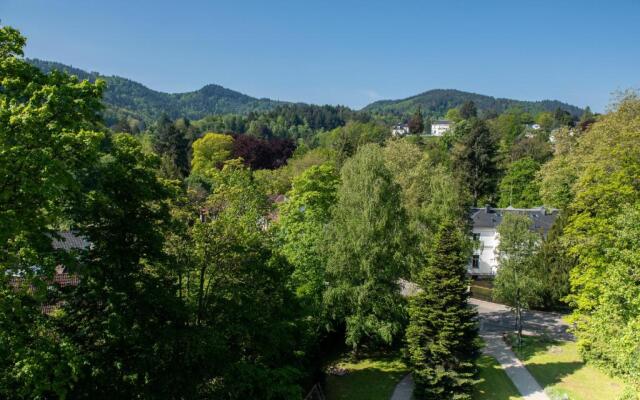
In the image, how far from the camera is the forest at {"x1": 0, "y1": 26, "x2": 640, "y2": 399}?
29.9 feet

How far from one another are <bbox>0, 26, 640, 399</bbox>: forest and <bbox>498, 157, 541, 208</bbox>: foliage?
22.7 metres

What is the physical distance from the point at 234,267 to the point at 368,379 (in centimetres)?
1125

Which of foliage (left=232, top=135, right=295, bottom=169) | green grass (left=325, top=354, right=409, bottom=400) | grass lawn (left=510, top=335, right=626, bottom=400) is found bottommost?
green grass (left=325, top=354, right=409, bottom=400)

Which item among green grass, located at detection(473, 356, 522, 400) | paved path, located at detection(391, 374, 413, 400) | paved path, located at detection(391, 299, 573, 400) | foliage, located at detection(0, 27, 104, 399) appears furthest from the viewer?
paved path, located at detection(391, 299, 573, 400)

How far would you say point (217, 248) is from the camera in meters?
14.0

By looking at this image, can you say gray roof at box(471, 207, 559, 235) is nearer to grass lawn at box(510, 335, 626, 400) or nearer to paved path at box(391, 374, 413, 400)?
grass lawn at box(510, 335, 626, 400)

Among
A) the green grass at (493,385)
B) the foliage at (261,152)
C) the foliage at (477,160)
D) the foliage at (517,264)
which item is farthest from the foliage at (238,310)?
the foliage at (261,152)

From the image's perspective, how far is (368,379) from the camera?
72.4 feet

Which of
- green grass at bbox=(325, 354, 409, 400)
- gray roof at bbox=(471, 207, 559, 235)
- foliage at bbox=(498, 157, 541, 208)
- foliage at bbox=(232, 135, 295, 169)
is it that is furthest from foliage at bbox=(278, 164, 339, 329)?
foliage at bbox=(232, 135, 295, 169)

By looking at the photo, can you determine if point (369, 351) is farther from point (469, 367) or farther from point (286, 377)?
point (286, 377)

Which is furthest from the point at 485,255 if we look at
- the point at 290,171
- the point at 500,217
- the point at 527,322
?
the point at 290,171

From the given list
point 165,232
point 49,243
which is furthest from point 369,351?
point 49,243

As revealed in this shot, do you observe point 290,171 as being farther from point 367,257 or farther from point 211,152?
point 367,257

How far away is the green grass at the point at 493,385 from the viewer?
802 inches
